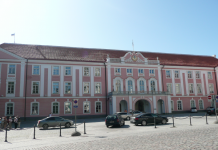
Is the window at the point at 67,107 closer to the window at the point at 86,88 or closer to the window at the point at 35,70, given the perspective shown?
the window at the point at 86,88

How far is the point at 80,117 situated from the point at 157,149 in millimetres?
28341

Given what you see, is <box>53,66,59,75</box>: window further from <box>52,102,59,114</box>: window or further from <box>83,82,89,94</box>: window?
<box>83,82,89,94</box>: window

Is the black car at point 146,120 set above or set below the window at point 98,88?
below

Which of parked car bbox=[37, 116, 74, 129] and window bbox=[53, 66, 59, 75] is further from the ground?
window bbox=[53, 66, 59, 75]

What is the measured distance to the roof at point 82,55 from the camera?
3702cm

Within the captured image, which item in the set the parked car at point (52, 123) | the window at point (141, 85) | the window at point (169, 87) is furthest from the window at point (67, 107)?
the window at point (169, 87)

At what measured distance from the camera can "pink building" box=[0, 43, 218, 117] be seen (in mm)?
34438

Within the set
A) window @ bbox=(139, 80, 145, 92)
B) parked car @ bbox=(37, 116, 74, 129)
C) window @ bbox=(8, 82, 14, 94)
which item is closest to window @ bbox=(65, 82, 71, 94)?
window @ bbox=(8, 82, 14, 94)

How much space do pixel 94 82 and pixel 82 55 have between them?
6.22m

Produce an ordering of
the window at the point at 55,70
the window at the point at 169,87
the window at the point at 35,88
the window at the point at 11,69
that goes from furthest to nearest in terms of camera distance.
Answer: the window at the point at 169,87, the window at the point at 55,70, the window at the point at 35,88, the window at the point at 11,69

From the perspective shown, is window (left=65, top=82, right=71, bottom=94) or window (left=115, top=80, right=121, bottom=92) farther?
window (left=115, top=80, right=121, bottom=92)

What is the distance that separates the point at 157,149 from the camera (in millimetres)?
9188

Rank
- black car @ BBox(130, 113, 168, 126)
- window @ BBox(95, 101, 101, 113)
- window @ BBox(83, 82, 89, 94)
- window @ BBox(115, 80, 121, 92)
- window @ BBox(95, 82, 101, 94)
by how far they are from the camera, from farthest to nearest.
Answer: window @ BBox(115, 80, 121, 92), window @ BBox(95, 82, 101, 94), window @ BBox(95, 101, 101, 113), window @ BBox(83, 82, 89, 94), black car @ BBox(130, 113, 168, 126)

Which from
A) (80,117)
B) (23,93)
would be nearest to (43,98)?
(23,93)
